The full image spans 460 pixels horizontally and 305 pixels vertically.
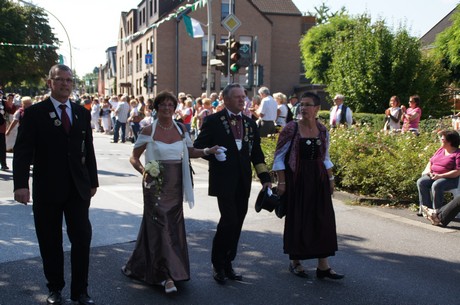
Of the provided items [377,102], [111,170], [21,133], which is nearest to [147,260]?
[21,133]

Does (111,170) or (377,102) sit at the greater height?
(377,102)

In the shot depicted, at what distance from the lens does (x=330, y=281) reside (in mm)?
5215

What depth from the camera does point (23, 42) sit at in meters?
53.5

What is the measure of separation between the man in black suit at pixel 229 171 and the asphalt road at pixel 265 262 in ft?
0.97

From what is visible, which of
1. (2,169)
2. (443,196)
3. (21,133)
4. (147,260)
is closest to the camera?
(21,133)

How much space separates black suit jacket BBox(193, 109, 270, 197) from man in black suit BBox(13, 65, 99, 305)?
1192 millimetres

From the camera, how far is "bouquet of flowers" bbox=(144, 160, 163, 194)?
15.6 ft

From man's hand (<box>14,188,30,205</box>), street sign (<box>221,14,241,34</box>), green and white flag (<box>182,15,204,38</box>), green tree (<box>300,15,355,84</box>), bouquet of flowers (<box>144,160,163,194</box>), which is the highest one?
green tree (<box>300,15,355,84</box>)

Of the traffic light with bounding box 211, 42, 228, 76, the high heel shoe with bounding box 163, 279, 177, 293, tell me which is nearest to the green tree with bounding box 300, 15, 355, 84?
the traffic light with bounding box 211, 42, 228, 76

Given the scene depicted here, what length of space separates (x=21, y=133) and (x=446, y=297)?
386 centimetres

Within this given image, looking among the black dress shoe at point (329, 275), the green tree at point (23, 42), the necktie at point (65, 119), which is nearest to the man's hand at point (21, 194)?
the necktie at point (65, 119)

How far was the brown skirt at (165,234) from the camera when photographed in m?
4.76

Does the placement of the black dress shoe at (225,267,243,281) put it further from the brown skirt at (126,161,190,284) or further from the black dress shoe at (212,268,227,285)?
the brown skirt at (126,161,190,284)

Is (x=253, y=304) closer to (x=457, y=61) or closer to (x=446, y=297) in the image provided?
(x=446, y=297)
